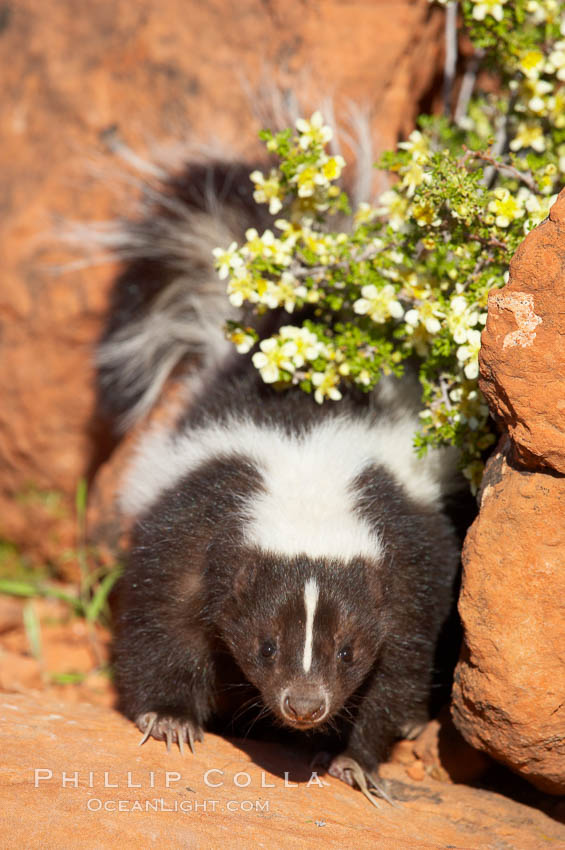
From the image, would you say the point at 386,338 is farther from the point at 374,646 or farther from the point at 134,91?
the point at 134,91

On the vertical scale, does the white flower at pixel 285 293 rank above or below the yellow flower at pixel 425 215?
below

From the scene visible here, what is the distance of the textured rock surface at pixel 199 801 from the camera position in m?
2.83

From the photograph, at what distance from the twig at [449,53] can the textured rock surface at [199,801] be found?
3.47 m

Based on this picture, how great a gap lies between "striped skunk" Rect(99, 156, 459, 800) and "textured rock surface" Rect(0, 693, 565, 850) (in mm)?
192

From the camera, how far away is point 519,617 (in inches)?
123

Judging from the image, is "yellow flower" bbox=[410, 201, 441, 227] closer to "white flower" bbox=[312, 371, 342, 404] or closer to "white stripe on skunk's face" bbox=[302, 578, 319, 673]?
"white flower" bbox=[312, 371, 342, 404]

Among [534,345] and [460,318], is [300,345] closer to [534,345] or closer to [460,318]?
[460,318]

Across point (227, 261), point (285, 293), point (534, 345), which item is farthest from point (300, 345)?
point (534, 345)

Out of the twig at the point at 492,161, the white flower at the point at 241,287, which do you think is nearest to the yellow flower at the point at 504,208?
the twig at the point at 492,161

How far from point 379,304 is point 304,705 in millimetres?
1611

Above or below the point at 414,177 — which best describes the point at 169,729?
below

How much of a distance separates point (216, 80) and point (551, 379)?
308 centimetres

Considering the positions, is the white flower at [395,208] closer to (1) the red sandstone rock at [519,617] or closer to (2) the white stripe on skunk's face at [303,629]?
(1) the red sandstone rock at [519,617]

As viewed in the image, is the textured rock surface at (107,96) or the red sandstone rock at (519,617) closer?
the red sandstone rock at (519,617)
